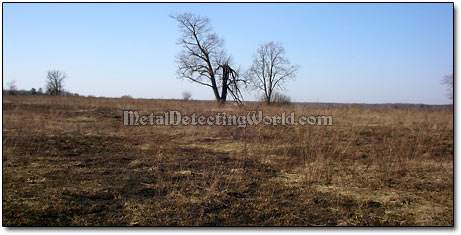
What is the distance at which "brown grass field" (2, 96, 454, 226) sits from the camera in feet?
9.88

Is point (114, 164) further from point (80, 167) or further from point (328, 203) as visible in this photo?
point (328, 203)

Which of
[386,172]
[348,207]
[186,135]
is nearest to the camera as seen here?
[348,207]

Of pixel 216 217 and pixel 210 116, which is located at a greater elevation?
pixel 210 116

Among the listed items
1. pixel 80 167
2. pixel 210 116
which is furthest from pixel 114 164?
pixel 210 116

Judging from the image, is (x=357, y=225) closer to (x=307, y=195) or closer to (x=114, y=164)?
(x=307, y=195)

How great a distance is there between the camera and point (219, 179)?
165 inches

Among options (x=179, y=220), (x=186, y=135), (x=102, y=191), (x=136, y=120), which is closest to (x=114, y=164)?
(x=102, y=191)

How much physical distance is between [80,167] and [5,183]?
106 centimetres

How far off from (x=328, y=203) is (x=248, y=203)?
0.93 m

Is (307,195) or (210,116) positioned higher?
(210,116)

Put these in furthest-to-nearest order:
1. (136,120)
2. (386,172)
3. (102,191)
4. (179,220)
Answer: (136,120) < (386,172) < (102,191) < (179,220)

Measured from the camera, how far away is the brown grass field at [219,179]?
3.01m

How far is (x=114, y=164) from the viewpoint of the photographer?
194 inches

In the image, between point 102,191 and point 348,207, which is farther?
point 102,191
